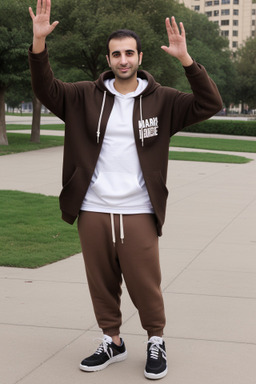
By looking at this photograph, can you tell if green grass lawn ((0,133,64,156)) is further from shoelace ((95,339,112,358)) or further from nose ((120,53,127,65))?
nose ((120,53,127,65))

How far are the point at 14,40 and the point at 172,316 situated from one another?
18806 millimetres

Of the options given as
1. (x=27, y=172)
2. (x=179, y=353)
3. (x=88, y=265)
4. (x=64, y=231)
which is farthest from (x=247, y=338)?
(x=27, y=172)

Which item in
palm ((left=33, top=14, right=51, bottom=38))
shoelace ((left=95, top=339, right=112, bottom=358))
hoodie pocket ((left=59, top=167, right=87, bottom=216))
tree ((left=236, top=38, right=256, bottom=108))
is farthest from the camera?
tree ((left=236, top=38, right=256, bottom=108))

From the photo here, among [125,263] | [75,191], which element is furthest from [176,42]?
[125,263]

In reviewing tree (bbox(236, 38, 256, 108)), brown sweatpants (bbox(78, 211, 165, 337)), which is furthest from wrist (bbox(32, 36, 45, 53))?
tree (bbox(236, 38, 256, 108))

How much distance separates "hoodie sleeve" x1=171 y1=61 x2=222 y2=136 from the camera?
378cm

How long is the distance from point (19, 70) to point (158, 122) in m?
20.3

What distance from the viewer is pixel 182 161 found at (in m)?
21.0

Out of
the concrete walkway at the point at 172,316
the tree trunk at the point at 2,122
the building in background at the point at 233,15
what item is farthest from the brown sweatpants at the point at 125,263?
the building in background at the point at 233,15

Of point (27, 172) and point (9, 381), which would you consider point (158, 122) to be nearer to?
point (9, 381)

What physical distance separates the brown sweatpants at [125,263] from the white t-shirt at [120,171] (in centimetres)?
7

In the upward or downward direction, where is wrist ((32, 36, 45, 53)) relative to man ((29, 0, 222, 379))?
upward

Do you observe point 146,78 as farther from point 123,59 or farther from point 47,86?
point 47,86

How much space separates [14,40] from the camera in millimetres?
22578
